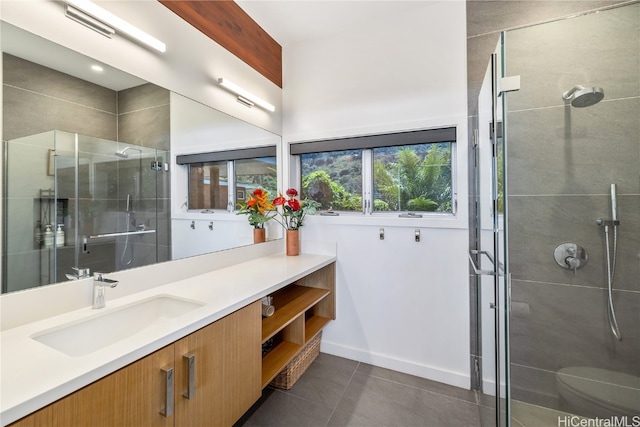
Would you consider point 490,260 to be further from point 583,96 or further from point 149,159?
point 149,159

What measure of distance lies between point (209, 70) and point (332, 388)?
2.28 m

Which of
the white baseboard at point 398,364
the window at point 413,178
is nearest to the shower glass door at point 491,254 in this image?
the white baseboard at point 398,364

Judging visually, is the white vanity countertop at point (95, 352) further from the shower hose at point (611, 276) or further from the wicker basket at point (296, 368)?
the shower hose at point (611, 276)

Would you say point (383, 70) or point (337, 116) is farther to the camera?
point (337, 116)

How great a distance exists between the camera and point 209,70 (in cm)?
176

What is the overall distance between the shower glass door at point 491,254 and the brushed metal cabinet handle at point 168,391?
129cm

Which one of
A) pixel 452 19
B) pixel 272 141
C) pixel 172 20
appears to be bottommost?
pixel 272 141

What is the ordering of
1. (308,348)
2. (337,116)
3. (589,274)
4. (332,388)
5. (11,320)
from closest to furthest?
(11,320) → (589,274) → (332,388) → (308,348) → (337,116)

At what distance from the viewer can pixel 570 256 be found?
1.54 m

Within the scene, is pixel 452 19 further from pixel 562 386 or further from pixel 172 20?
pixel 562 386

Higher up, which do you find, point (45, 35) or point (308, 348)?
point (45, 35)

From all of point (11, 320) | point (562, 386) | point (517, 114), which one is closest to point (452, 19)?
point (517, 114)

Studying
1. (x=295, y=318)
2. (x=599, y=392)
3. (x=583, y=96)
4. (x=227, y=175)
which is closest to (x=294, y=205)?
(x=227, y=175)

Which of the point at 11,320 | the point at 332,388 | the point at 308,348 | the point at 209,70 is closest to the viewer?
the point at 11,320
